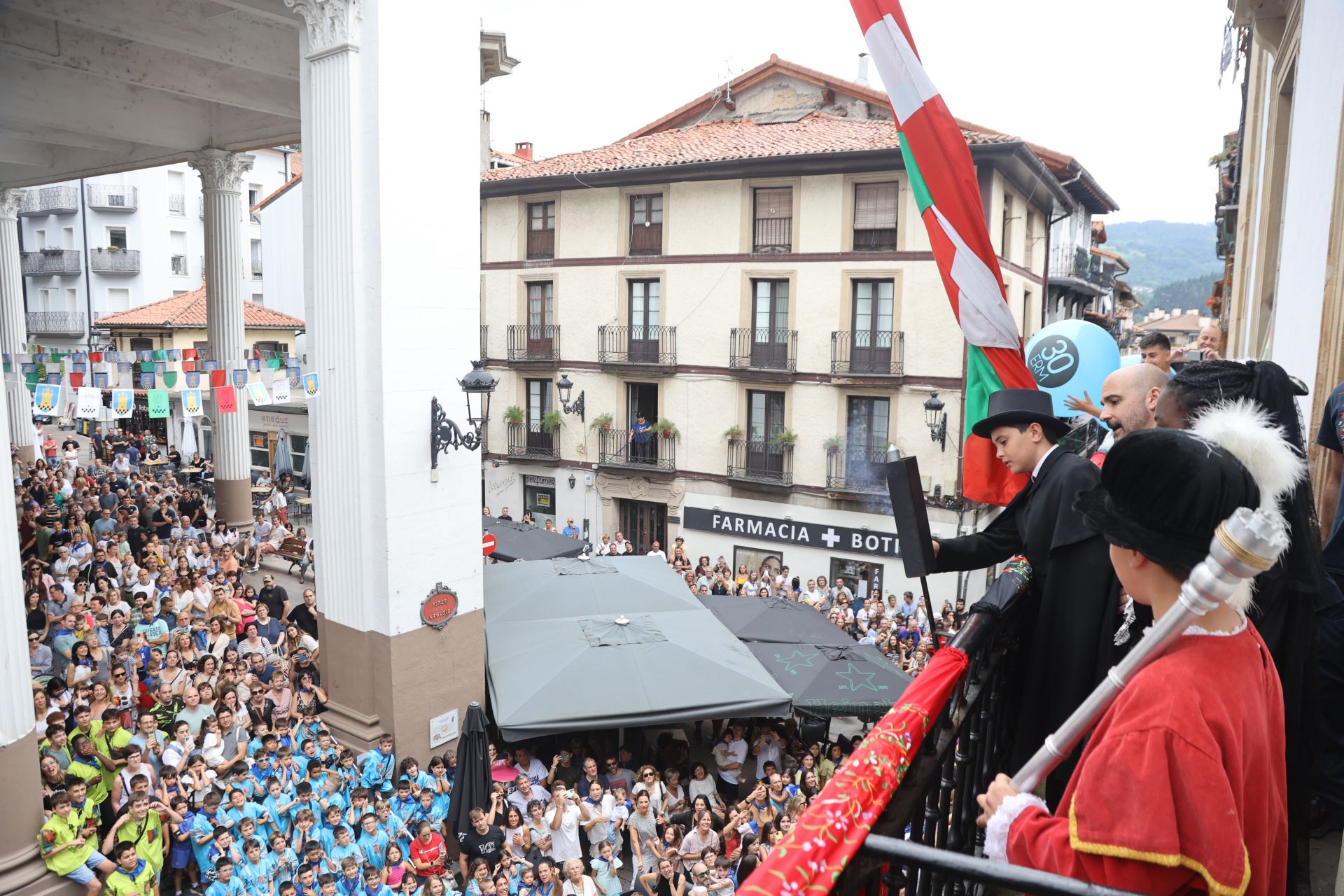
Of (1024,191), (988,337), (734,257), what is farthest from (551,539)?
(1024,191)

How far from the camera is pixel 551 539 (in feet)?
60.0

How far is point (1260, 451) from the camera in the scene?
1.92 meters

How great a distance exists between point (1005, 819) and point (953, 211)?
137 inches

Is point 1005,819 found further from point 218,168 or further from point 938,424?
point 938,424

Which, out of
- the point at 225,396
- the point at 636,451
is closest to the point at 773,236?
the point at 636,451

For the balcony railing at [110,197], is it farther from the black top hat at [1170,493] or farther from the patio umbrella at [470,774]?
the black top hat at [1170,493]

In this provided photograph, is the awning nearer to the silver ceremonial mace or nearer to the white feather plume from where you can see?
the silver ceremonial mace

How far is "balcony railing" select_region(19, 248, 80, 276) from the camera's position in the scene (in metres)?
39.4

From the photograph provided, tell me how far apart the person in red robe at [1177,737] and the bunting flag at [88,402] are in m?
10.4

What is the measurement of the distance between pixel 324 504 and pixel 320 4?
600 cm

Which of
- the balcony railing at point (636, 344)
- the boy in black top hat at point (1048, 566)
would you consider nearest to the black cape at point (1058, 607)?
the boy in black top hat at point (1048, 566)

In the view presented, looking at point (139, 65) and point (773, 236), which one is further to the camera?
point (773, 236)

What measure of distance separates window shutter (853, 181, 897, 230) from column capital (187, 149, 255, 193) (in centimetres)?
1442

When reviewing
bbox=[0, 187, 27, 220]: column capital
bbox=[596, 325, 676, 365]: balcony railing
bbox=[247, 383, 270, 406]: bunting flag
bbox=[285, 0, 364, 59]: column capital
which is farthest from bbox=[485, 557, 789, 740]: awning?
bbox=[0, 187, 27, 220]: column capital
